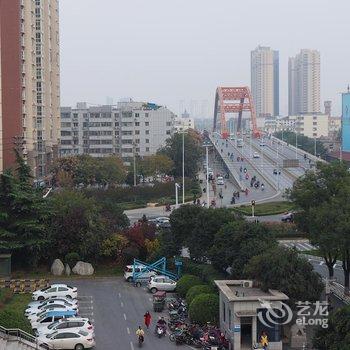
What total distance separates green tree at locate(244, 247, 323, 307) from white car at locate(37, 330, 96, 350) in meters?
4.20

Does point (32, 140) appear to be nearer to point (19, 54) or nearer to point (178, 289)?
point (19, 54)

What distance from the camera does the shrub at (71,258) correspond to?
2394 centimetres

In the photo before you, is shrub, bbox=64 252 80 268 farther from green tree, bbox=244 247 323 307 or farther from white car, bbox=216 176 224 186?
white car, bbox=216 176 224 186

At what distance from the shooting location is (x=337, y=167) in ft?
72.0

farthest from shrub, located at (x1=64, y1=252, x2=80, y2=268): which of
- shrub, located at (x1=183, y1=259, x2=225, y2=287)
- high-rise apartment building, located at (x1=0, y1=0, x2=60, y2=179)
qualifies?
high-rise apartment building, located at (x1=0, y1=0, x2=60, y2=179)

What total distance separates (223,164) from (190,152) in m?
9.72

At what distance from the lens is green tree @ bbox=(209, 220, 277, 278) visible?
1869cm

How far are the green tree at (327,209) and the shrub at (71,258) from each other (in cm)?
732

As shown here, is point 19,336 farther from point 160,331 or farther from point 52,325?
point 160,331

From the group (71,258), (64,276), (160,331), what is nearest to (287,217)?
(71,258)

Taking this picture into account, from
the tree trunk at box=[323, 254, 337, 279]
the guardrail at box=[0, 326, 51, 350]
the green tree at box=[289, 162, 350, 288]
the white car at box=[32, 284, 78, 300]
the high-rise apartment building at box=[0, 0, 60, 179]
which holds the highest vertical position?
the high-rise apartment building at box=[0, 0, 60, 179]

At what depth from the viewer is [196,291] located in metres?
18.8

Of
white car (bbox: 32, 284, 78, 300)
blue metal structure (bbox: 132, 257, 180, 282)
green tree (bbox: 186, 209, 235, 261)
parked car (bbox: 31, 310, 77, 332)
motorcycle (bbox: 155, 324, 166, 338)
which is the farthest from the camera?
blue metal structure (bbox: 132, 257, 180, 282)

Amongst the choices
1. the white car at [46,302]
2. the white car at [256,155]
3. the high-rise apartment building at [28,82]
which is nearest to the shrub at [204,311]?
Answer: the white car at [46,302]
